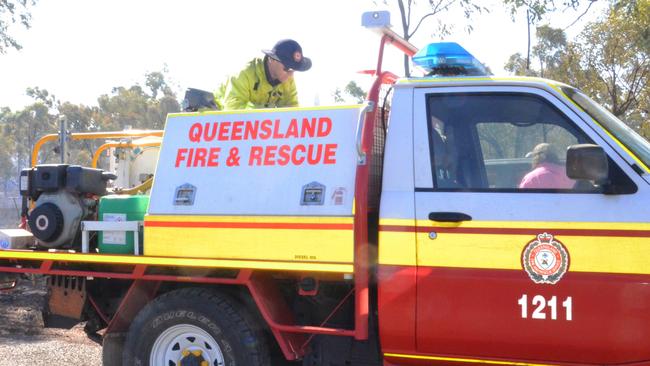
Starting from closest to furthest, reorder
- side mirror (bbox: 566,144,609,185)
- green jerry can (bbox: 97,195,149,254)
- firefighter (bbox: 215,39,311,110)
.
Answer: side mirror (bbox: 566,144,609,185)
green jerry can (bbox: 97,195,149,254)
firefighter (bbox: 215,39,311,110)

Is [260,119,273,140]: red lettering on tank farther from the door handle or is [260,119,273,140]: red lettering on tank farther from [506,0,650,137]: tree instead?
[506,0,650,137]: tree

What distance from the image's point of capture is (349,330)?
14.5ft

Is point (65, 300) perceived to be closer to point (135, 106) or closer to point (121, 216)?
point (121, 216)

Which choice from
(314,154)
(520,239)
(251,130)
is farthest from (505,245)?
(251,130)

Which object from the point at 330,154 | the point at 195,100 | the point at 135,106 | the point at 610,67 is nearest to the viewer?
the point at 330,154

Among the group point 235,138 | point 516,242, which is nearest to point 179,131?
point 235,138

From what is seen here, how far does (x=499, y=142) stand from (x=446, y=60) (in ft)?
2.15

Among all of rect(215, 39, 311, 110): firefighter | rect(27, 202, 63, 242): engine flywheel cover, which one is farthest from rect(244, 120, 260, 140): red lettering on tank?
rect(27, 202, 63, 242): engine flywheel cover

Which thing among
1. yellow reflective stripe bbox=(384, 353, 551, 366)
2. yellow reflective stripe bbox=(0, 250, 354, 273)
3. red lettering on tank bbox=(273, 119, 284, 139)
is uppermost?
red lettering on tank bbox=(273, 119, 284, 139)

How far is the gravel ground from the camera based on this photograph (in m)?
6.77

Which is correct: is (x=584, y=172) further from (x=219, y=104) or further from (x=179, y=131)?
(x=219, y=104)

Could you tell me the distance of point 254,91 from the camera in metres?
5.75

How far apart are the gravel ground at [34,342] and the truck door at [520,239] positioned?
4.04 m

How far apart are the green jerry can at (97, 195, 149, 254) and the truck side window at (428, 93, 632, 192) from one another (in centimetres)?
217
